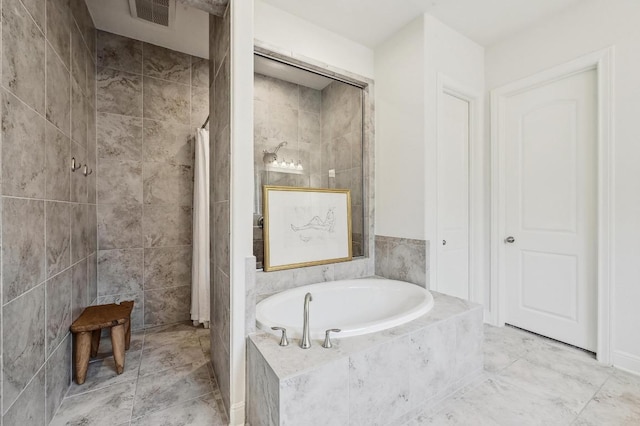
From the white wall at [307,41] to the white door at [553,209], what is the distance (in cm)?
144

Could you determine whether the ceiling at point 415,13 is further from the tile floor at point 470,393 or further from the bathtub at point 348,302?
the tile floor at point 470,393

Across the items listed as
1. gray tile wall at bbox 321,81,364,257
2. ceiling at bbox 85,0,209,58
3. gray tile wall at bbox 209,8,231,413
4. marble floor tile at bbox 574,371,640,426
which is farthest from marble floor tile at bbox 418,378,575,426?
ceiling at bbox 85,0,209,58

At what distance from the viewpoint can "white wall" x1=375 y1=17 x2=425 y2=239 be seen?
7.61 ft

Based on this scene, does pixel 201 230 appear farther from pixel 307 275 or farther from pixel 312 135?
pixel 312 135

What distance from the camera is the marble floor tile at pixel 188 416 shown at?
1509 mm

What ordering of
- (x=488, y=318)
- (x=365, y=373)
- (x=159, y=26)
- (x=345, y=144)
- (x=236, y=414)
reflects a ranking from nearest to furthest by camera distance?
(x=365, y=373), (x=236, y=414), (x=159, y=26), (x=345, y=144), (x=488, y=318)

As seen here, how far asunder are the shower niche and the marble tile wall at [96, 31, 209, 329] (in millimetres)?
983

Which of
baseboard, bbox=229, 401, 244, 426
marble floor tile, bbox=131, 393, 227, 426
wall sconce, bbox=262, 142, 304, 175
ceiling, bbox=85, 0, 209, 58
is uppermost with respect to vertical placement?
ceiling, bbox=85, 0, 209, 58

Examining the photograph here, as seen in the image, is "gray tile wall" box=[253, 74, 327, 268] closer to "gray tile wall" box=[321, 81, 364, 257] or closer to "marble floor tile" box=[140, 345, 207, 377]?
"gray tile wall" box=[321, 81, 364, 257]

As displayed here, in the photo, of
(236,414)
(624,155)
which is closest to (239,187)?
(236,414)

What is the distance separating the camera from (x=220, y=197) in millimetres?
1763

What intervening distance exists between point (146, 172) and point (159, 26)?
125 cm

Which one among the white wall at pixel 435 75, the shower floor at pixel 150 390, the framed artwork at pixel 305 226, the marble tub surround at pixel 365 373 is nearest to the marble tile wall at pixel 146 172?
the shower floor at pixel 150 390

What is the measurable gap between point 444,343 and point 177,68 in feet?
10.6
